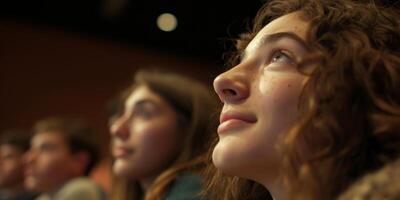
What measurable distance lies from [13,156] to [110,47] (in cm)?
196

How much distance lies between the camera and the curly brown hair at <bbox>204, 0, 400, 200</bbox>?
0.65 meters

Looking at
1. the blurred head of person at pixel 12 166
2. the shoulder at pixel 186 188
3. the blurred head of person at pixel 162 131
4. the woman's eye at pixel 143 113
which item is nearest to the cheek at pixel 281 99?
the shoulder at pixel 186 188

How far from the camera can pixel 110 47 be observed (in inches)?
173

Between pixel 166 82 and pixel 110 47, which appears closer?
pixel 166 82

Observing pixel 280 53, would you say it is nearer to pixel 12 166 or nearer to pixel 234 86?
pixel 234 86

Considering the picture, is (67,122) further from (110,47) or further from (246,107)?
(110,47)

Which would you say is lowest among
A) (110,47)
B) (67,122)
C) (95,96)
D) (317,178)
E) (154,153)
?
(95,96)

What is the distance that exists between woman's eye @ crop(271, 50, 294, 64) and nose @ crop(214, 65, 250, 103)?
0.05 m

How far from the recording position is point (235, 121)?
75 cm

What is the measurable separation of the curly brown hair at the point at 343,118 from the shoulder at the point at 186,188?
1.67ft

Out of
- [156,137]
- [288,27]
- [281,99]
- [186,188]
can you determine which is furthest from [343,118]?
[156,137]

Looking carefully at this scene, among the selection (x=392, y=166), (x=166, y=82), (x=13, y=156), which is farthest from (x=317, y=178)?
(x=13, y=156)

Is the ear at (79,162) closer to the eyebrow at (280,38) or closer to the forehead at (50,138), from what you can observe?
the forehead at (50,138)

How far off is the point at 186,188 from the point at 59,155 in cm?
97
